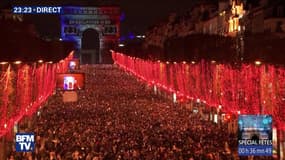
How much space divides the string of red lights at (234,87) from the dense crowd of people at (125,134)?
60.3 inches

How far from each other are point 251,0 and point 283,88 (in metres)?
47.7

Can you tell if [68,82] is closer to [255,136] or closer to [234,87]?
[234,87]

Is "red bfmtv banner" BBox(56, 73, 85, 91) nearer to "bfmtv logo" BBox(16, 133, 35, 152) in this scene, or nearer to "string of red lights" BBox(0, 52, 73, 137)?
"string of red lights" BBox(0, 52, 73, 137)

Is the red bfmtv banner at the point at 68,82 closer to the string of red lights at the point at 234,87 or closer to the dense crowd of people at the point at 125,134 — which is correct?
the dense crowd of people at the point at 125,134

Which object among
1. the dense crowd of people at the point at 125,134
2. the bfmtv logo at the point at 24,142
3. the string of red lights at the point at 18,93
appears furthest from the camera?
the string of red lights at the point at 18,93

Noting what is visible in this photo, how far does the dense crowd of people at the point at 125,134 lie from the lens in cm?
2858

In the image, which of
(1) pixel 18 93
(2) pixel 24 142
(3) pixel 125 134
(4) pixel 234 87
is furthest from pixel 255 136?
(4) pixel 234 87

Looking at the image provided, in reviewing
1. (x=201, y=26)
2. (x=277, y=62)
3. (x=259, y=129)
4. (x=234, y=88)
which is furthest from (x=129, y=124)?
(x=201, y=26)

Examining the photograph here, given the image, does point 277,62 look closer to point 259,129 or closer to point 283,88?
point 283,88

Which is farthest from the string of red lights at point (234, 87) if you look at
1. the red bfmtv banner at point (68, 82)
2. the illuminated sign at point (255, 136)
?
the red bfmtv banner at point (68, 82)

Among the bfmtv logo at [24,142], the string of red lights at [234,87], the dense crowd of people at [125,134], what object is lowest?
the dense crowd of people at [125,134]

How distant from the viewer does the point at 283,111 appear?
3145cm

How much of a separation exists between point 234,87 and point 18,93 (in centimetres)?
1107

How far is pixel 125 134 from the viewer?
117ft
